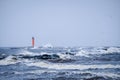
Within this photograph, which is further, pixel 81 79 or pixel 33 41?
pixel 33 41

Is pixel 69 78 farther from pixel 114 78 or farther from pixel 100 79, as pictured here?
pixel 114 78

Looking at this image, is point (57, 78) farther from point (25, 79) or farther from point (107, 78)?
point (107, 78)

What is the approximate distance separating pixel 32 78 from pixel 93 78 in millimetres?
5272

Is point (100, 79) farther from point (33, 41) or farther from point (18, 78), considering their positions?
point (33, 41)

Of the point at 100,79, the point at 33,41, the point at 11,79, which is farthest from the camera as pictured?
the point at 33,41

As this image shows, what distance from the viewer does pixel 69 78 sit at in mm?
17016

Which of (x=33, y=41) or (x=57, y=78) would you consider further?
(x=33, y=41)

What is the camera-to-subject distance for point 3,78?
57.4 ft

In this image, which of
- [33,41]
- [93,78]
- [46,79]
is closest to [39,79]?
[46,79]

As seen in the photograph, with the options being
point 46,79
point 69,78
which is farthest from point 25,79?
point 69,78

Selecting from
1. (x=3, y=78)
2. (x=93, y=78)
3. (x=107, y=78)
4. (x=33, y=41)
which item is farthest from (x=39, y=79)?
(x=33, y=41)

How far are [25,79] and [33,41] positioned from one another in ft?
440

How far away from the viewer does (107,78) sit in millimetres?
16594

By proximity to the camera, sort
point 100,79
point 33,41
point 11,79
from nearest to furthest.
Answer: point 100,79 < point 11,79 < point 33,41
